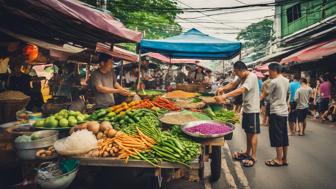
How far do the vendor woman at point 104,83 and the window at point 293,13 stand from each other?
22.4m

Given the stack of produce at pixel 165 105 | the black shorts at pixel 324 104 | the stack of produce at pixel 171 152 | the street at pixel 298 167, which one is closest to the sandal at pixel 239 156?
the street at pixel 298 167

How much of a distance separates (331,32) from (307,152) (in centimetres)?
987

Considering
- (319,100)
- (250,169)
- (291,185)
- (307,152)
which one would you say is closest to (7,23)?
(250,169)

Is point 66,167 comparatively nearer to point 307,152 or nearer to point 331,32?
point 307,152

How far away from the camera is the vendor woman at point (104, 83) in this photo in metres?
5.06

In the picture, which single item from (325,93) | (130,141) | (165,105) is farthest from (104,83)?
(325,93)

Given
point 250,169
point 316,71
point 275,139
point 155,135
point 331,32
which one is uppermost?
point 331,32

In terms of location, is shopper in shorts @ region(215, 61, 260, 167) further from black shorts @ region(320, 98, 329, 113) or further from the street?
black shorts @ region(320, 98, 329, 113)

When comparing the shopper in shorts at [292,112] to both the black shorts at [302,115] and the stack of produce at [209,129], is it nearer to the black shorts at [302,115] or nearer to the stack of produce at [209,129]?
the black shorts at [302,115]

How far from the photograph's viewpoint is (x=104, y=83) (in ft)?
17.1

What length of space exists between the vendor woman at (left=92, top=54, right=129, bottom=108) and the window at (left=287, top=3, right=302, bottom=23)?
22.4 meters

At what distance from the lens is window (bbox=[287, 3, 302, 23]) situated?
22.1 m

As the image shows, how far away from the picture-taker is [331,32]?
43.0ft

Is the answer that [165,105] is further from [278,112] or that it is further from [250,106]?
[278,112]
